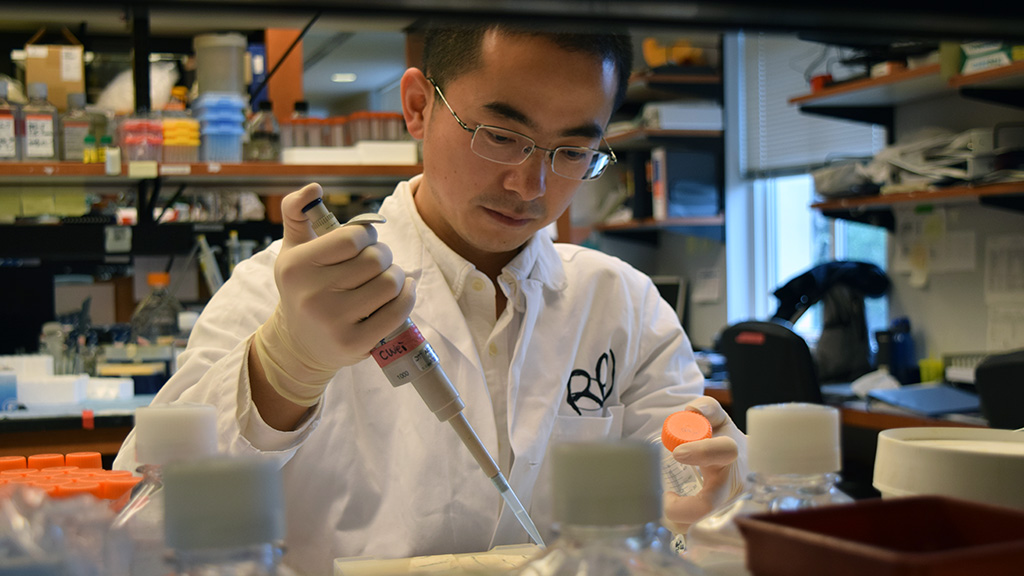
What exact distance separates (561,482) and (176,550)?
0.56 ft

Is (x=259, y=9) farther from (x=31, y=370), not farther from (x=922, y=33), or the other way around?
(x=31, y=370)

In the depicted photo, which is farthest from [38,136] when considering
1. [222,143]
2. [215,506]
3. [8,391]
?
[215,506]

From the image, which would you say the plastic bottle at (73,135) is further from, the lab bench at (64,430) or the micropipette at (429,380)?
the micropipette at (429,380)

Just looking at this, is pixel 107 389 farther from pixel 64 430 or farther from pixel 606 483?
pixel 606 483

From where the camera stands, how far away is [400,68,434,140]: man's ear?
1.41 meters

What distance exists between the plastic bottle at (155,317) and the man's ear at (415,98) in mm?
2470

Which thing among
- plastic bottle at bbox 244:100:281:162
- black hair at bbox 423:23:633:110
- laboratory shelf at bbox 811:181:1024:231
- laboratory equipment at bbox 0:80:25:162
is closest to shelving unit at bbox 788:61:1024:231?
laboratory shelf at bbox 811:181:1024:231

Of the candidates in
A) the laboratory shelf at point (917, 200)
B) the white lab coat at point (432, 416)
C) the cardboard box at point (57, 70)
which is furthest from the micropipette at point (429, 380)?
the cardboard box at point (57, 70)

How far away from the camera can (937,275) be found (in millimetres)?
4141

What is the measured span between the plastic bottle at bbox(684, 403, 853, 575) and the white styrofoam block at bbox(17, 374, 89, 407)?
3.05 metres

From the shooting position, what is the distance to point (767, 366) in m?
3.52

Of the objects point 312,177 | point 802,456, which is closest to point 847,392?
point 312,177

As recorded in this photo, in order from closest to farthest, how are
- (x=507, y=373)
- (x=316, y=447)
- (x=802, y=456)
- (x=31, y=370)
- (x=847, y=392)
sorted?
1. (x=802, y=456)
2. (x=316, y=447)
3. (x=507, y=373)
4. (x=31, y=370)
5. (x=847, y=392)

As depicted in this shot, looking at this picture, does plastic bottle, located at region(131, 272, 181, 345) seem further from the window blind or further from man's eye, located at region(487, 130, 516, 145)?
the window blind
